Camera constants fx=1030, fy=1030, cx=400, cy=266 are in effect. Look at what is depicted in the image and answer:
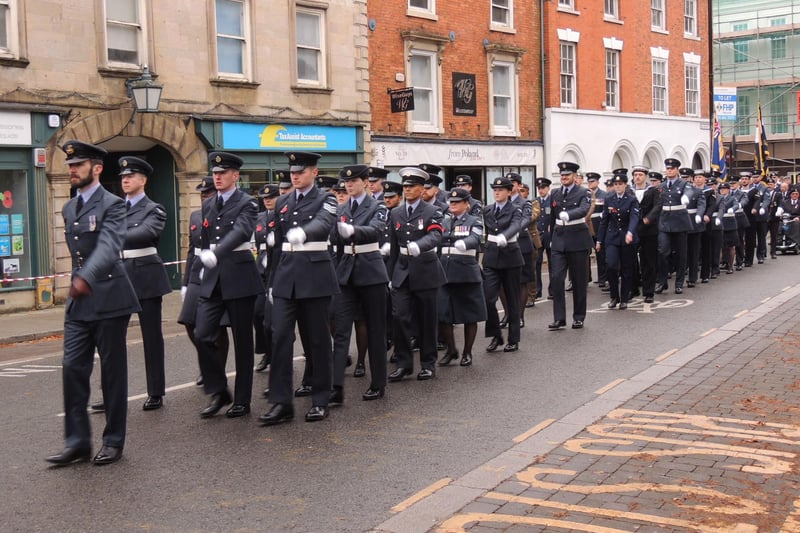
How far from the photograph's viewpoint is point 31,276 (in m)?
18.0

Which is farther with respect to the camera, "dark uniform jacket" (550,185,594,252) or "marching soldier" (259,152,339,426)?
"dark uniform jacket" (550,185,594,252)

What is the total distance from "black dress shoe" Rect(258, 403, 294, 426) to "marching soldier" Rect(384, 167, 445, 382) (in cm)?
197

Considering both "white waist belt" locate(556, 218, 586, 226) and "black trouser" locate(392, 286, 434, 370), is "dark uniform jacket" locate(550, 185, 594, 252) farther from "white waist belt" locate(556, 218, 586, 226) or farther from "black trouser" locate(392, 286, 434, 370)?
"black trouser" locate(392, 286, 434, 370)

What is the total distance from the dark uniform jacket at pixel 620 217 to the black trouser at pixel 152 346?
8.99 meters

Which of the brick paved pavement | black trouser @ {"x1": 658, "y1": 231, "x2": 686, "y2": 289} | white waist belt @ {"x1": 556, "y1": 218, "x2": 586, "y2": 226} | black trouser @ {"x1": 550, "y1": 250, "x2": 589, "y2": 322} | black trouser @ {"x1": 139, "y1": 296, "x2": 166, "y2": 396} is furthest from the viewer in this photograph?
black trouser @ {"x1": 658, "y1": 231, "x2": 686, "y2": 289}

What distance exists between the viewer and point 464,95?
28.3m

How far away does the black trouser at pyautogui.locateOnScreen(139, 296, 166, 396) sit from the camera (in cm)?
882

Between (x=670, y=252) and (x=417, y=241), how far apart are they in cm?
1012

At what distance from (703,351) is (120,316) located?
6.58 metres

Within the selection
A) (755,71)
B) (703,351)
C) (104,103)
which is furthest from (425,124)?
(755,71)

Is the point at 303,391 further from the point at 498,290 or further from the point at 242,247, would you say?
the point at 498,290

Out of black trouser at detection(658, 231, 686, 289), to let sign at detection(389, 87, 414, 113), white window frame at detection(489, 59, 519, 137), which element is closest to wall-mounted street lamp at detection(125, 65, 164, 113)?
to let sign at detection(389, 87, 414, 113)

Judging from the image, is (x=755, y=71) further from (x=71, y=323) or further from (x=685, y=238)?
(x=71, y=323)

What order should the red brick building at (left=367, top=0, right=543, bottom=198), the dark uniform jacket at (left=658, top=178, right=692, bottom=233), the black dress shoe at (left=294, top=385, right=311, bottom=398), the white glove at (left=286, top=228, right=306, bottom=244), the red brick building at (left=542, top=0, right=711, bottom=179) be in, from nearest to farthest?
1. the white glove at (left=286, top=228, right=306, bottom=244)
2. the black dress shoe at (left=294, top=385, right=311, bottom=398)
3. the dark uniform jacket at (left=658, top=178, right=692, bottom=233)
4. the red brick building at (left=367, top=0, right=543, bottom=198)
5. the red brick building at (left=542, top=0, right=711, bottom=179)
